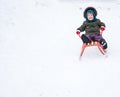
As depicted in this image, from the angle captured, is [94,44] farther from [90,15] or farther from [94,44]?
[90,15]

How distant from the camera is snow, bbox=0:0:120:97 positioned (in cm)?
431

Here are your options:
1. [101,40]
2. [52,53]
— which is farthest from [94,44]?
[52,53]

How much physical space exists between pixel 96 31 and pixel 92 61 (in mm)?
530

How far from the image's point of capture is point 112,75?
14.6 ft

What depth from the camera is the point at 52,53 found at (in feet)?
17.2

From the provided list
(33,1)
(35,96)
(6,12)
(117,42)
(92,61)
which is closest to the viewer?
(35,96)

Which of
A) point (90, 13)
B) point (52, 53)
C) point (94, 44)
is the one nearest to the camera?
point (94, 44)

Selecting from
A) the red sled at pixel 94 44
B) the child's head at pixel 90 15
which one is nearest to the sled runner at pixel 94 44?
the red sled at pixel 94 44

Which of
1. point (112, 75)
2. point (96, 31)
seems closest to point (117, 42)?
point (96, 31)

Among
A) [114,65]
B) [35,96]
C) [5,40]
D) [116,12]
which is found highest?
[116,12]

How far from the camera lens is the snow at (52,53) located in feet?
14.1

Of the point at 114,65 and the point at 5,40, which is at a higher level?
the point at 5,40

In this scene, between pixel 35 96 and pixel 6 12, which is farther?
pixel 6 12

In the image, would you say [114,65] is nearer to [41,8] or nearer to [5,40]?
[5,40]
